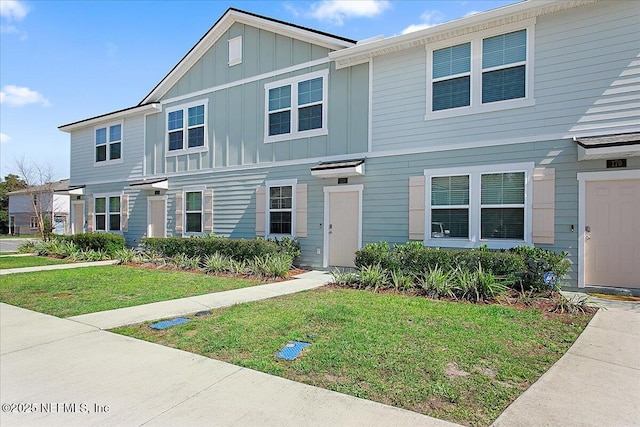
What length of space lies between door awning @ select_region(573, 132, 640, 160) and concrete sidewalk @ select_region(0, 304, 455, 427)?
6715 mm

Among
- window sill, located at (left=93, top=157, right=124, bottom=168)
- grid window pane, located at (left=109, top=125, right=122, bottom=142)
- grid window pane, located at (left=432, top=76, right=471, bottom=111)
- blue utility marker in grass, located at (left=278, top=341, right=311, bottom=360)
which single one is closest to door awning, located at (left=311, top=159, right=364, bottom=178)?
grid window pane, located at (left=432, top=76, right=471, bottom=111)

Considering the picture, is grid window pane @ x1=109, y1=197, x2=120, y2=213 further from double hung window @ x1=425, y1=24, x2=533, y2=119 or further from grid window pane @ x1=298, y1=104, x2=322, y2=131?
double hung window @ x1=425, y1=24, x2=533, y2=119

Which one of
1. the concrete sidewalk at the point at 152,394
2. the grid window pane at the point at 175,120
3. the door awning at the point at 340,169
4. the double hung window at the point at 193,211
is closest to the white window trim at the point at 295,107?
the door awning at the point at 340,169

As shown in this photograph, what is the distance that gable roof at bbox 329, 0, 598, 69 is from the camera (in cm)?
795

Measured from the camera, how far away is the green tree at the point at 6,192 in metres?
37.9

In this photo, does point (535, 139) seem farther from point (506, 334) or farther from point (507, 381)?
point (507, 381)

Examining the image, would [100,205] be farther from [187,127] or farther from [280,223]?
[280,223]

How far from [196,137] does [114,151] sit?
5367 millimetres

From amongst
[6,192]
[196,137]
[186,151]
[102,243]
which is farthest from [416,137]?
[6,192]

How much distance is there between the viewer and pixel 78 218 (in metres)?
18.7

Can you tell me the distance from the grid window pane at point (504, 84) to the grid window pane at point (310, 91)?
183 inches

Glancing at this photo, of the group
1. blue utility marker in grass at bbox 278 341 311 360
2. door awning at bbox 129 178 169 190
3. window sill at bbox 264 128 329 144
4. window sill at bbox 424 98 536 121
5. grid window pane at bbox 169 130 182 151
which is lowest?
blue utility marker in grass at bbox 278 341 311 360

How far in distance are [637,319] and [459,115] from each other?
5.45 meters

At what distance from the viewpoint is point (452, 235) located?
9.11 m
